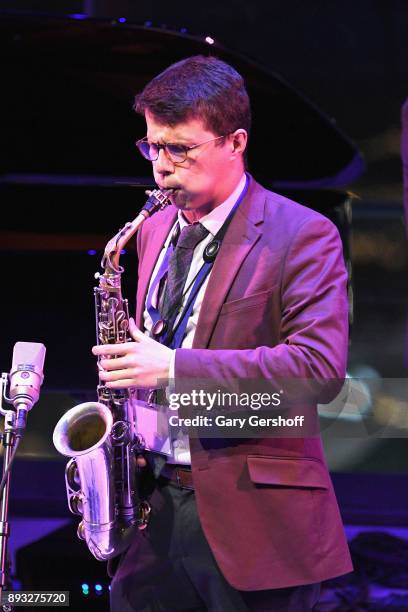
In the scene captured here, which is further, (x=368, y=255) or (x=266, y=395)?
(x=368, y=255)

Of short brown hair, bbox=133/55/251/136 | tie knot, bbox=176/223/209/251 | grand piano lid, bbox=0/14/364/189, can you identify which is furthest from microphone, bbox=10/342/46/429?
grand piano lid, bbox=0/14/364/189

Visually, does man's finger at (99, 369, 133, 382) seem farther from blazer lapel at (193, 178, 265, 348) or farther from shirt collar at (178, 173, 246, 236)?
shirt collar at (178, 173, 246, 236)

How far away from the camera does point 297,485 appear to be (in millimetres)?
1796

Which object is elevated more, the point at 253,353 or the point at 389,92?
the point at 389,92

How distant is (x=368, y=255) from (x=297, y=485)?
2.40m

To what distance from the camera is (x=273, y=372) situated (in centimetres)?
173

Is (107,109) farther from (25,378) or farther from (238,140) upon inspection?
(25,378)

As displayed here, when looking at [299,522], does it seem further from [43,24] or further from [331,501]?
[43,24]

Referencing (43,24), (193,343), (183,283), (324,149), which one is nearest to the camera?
(193,343)

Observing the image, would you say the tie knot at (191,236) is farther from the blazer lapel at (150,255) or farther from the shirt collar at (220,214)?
the blazer lapel at (150,255)

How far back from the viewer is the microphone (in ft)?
5.94

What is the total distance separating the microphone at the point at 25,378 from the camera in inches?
71.3

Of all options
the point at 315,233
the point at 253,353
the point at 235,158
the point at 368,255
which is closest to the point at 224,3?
the point at 368,255

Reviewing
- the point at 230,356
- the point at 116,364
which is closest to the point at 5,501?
the point at 116,364
